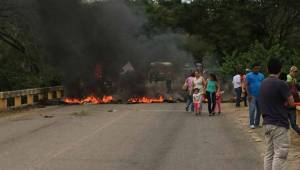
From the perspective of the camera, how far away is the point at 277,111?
264 inches

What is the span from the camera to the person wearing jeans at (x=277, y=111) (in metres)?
6.63

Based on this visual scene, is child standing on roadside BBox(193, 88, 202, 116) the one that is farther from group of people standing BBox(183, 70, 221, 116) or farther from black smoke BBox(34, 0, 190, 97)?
black smoke BBox(34, 0, 190, 97)

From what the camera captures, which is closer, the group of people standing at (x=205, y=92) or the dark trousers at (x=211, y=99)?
the dark trousers at (x=211, y=99)

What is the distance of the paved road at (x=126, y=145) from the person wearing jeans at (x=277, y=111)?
68.2 inches

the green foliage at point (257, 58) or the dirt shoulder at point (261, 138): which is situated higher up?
the green foliage at point (257, 58)

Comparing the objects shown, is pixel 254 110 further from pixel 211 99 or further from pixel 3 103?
pixel 3 103

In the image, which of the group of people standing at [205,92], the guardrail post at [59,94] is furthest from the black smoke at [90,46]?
the group of people standing at [205,92]

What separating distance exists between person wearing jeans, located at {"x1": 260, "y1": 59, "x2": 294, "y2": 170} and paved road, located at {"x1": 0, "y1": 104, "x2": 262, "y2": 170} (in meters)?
1.73

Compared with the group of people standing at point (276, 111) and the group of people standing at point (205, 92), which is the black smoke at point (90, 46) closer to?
the group of people standing at point (205, 92)

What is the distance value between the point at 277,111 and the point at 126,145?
4.79m

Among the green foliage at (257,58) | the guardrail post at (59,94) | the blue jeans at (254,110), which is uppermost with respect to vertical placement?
the green foliage at (257,58)

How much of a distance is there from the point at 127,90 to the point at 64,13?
215 inches

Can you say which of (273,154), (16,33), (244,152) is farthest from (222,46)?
(273,154)

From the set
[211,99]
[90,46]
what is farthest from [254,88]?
[90,46]
